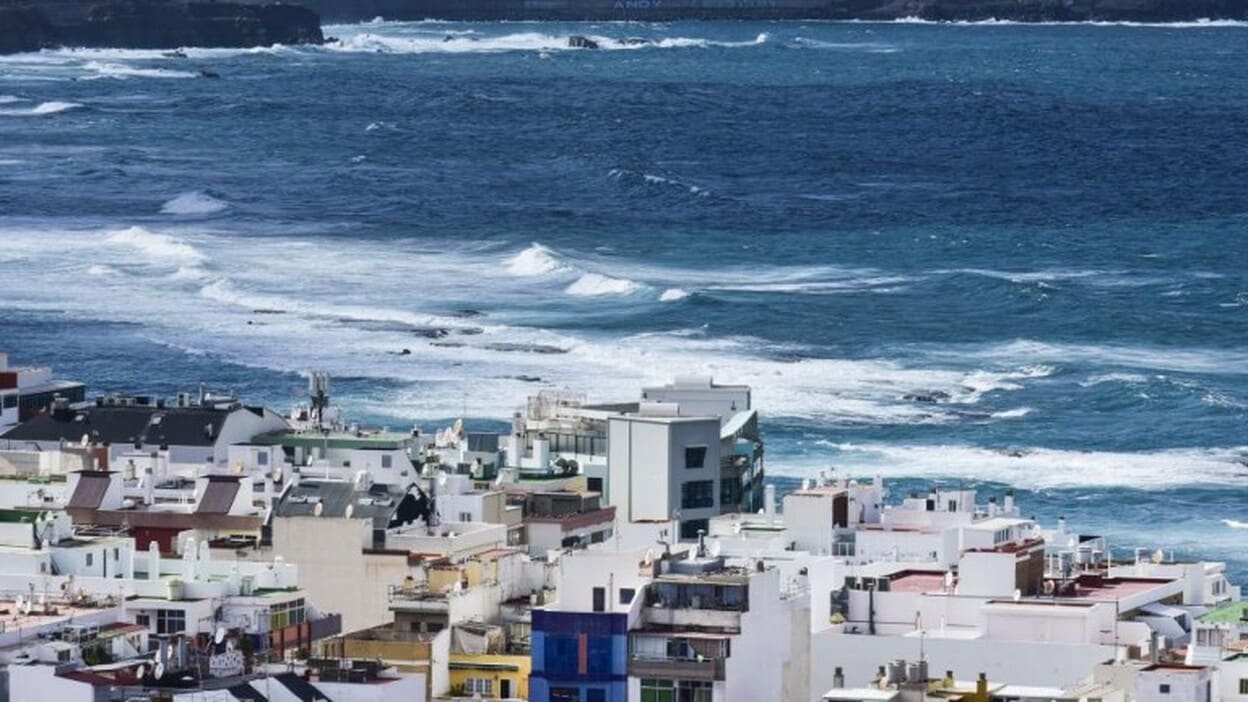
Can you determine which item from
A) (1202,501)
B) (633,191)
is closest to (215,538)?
(1202,501)

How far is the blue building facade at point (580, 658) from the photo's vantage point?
47.3 meters

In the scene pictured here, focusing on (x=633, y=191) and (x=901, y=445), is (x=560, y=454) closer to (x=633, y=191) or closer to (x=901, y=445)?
(x=901, y=445)

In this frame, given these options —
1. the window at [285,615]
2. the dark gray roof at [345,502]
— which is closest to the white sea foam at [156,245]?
the dark gray roof at [345,502]

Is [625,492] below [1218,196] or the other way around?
below

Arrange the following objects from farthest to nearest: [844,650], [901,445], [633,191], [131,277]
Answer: [633,191] < [131,277] < [901,445] < [844,650]

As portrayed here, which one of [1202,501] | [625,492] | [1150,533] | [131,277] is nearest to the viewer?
[625,492]

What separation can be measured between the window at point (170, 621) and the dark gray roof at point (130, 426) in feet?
56.8

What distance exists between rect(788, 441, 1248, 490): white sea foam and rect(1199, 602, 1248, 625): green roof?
31.3 meters

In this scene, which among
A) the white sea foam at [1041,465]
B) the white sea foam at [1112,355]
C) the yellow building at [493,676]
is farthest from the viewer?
the white sea foam at [1112,355]

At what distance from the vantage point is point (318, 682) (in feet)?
146

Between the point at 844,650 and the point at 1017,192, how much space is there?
121 meters

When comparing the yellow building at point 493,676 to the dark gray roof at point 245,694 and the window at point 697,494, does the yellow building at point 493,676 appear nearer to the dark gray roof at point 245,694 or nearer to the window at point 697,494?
the dark gray roof at point 245,694

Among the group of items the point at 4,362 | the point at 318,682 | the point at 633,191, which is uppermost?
the point at 633,191

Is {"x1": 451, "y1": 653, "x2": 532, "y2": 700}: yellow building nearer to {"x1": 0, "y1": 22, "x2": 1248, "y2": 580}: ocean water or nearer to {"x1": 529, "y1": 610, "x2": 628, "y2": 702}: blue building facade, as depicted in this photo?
{"x1": 529, "y1": 610, "x2": 628, "y2": 702}: blue building facade
